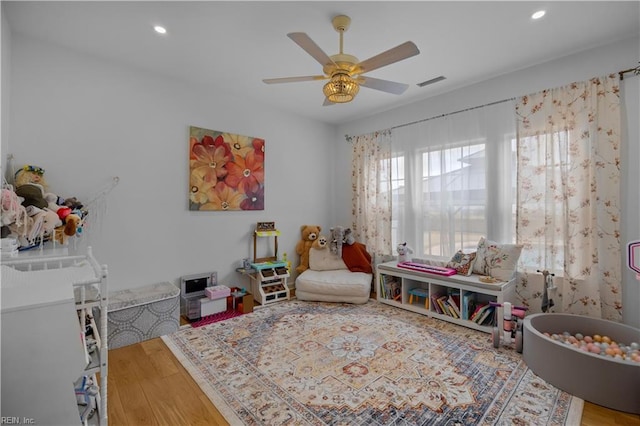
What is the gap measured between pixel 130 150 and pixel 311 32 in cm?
214

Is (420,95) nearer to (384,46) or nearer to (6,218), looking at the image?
(384,46)

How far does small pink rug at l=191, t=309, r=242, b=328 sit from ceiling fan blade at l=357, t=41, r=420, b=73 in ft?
9.28

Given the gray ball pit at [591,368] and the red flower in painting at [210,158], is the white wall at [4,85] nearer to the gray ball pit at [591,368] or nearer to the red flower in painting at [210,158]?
the red flower in painting at [210,158]

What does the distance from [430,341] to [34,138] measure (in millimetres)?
3941

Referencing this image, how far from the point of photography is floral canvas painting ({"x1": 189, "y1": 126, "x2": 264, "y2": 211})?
10.8ft

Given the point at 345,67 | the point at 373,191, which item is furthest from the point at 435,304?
the point at 345,67

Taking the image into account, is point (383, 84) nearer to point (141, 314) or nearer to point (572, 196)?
point (572, 196)

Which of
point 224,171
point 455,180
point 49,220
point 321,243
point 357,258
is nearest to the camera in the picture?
point 49,220

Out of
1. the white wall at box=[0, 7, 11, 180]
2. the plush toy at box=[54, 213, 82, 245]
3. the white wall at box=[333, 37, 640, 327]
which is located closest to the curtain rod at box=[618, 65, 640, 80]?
the white wall at box=[333, 37, 640, 327]

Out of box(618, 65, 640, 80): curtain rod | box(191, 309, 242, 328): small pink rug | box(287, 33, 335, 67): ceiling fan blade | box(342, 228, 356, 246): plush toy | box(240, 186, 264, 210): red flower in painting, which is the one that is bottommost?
box(191, 309, 242, 328): small pink rug

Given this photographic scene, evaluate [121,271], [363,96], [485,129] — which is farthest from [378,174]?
[121,271]

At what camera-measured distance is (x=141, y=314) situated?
2.58 meters

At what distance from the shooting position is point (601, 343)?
6.95 feet

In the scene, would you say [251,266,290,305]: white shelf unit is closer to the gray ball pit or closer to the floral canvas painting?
the floral canvas painting
